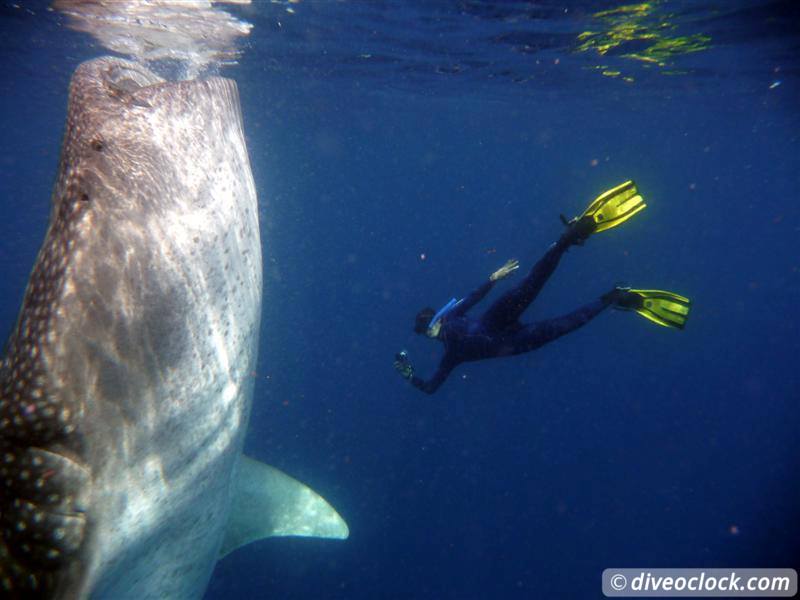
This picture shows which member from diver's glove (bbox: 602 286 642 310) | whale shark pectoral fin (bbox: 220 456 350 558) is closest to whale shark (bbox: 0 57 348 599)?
whale shark pectoral fin (bbox: 220 456 350 558)

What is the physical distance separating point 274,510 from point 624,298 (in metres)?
6.79

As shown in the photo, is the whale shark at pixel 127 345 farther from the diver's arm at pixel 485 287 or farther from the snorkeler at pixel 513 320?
the diver's arm at pixel 485 287

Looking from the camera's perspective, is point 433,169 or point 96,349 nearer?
point 96,349

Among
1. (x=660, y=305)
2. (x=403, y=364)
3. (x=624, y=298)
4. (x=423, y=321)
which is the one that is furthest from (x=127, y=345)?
(x=660, y=305)

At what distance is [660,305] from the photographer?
8.53 m

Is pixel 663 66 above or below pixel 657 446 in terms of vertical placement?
above

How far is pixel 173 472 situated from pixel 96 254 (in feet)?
3.26

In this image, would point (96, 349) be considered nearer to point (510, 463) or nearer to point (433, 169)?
point (510, 463)

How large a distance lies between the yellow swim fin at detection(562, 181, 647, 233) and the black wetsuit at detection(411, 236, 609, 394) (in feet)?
3.21

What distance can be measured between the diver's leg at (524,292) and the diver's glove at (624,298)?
1.18 meters

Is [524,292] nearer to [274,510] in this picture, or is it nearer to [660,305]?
[660,305]

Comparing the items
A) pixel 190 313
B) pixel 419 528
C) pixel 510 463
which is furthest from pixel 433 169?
pixel 190 313

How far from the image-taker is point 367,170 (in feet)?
331

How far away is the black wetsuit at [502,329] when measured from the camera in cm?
838
